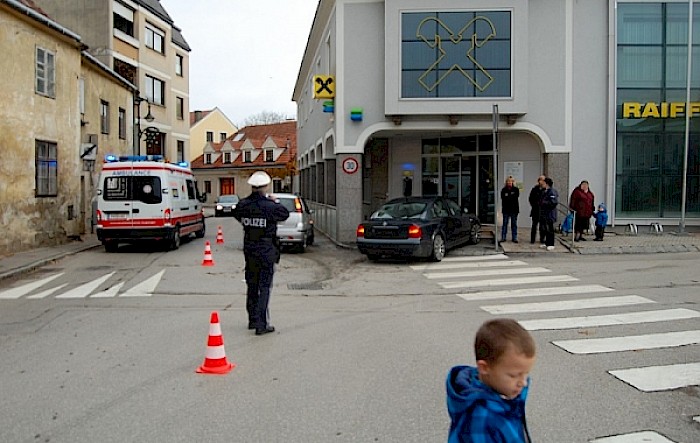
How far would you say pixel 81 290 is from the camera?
1199 cm

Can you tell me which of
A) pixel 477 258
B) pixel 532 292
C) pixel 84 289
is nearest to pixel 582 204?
pixel 477 258

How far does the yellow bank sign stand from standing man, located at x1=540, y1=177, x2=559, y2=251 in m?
4.50

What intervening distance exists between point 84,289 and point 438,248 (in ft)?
25.2

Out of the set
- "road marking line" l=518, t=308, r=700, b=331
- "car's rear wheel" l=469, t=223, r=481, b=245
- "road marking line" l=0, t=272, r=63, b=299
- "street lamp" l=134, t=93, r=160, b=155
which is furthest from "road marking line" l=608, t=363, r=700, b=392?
"street lamp" l=134, t=93, r=160, b=155

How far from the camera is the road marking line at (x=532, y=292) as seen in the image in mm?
10977

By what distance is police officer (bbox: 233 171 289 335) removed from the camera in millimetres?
8117

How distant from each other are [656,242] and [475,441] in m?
16.6

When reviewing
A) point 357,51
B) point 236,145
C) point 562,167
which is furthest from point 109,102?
point 236,145

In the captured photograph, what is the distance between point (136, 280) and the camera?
43.5 feet

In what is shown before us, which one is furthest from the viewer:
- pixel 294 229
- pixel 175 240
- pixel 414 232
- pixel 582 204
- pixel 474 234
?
pixel 175 240

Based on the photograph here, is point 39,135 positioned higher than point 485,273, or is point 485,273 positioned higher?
point 39,135

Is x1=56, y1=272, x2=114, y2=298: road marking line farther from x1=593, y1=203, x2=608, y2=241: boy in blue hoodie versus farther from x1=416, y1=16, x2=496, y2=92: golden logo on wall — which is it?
x1=593, y1=203, x2=608, y2=241: boy in blue hoodie

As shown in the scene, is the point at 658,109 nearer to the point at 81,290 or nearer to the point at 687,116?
the point at 687,116

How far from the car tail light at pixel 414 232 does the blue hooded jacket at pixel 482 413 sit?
12297 mm
